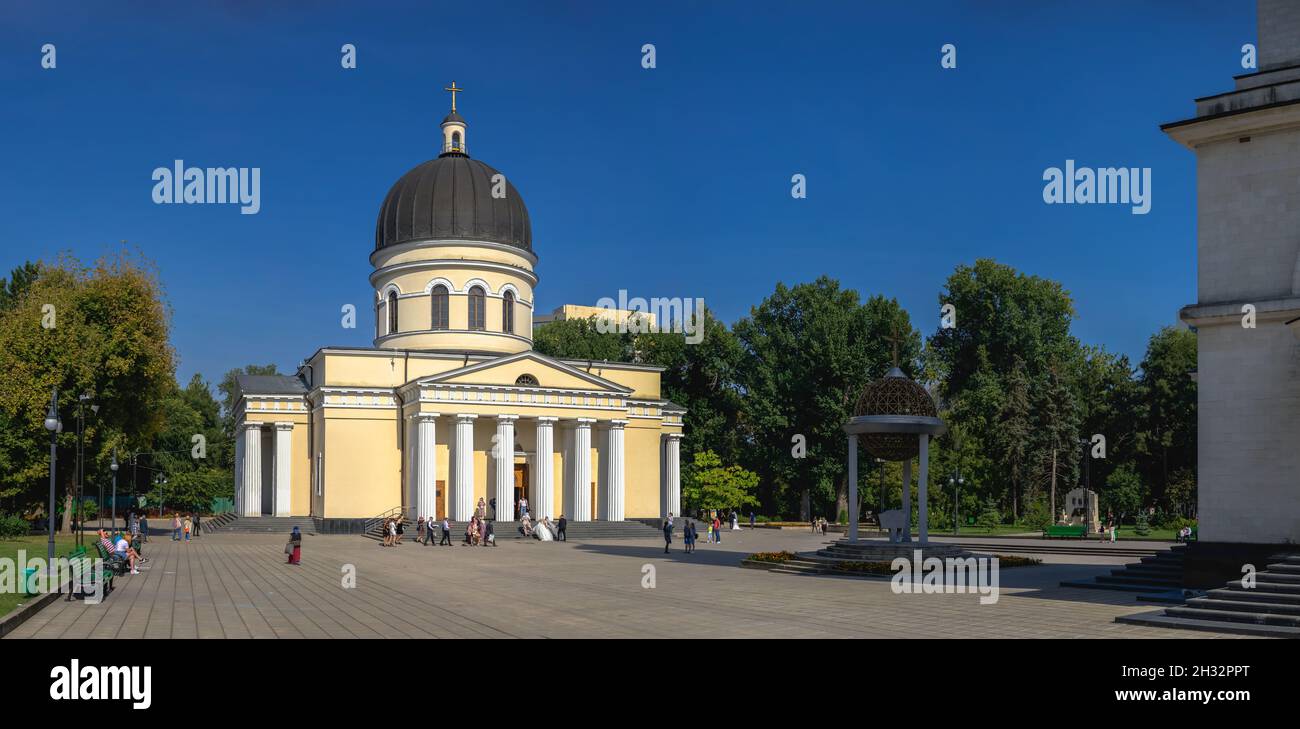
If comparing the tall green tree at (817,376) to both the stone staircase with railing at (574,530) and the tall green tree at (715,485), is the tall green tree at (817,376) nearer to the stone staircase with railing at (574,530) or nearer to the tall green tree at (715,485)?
the tall green tree at (715,485)

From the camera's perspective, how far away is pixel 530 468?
58.2 meters

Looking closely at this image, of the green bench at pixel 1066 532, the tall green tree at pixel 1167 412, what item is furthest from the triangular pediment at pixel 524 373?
the tall green tree at pixel 1167 412

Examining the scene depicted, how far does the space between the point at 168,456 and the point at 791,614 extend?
273 ft

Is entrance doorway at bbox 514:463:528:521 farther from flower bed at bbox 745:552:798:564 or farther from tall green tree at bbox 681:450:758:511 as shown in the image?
flower bed at bbox 745:552:798:564

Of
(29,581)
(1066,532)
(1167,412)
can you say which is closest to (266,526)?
(29,581)

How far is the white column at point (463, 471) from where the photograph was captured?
53.8 m

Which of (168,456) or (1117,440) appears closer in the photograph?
(1117,440)

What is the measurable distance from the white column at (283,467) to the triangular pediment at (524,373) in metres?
9.39
